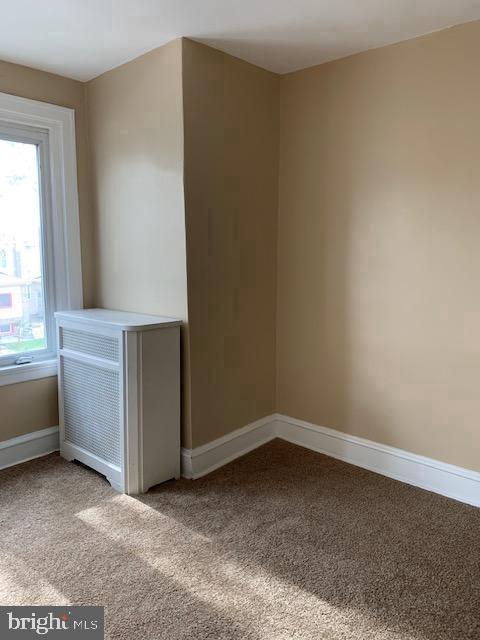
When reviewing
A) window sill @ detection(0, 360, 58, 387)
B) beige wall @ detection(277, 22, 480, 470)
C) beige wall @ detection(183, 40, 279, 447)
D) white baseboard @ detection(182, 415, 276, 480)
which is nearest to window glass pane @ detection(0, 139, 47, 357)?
window sill @ detection(0, 360, 58, 387)

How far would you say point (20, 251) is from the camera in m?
2.83

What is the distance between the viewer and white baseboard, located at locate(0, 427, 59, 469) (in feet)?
9.04

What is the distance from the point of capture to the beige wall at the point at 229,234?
98.7 inches

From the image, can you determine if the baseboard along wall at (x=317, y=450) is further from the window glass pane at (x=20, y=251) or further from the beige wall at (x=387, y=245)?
the window glass pane at (x=20, y=251)

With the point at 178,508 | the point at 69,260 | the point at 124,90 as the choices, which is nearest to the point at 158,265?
the point at 69,260

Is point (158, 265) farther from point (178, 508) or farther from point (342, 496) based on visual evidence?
point (342, 496)

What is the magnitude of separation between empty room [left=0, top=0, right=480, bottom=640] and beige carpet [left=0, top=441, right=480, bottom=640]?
0.5 inches

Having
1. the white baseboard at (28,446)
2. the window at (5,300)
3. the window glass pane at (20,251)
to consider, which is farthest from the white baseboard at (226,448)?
the window at (5,300)

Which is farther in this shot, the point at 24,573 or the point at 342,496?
the point at 342,496

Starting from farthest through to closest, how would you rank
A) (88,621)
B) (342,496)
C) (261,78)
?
(261,78), (342,496), (88,621)

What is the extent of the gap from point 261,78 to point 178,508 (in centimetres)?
240

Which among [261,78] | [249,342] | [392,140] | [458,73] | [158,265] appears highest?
[261,78]

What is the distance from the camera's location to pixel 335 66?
267 cm
